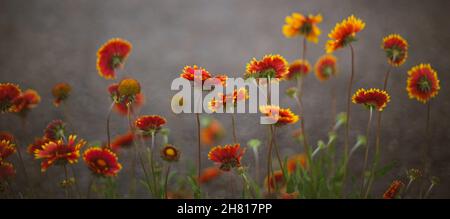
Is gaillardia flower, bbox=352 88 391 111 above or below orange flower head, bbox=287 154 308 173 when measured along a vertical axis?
above

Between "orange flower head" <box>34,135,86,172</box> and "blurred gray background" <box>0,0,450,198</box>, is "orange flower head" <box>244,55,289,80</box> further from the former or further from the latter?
"orange flower head" <box>34,135,86,172</box>

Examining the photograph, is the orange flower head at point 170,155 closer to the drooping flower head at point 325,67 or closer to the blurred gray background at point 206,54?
the blurred gray background at point 206,54

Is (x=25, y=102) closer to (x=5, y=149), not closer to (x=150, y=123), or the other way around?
(x=5, y=149)

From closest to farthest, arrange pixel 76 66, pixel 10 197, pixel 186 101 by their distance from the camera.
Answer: pixel 10 197 → pixel 186 101 → pixel 76 66

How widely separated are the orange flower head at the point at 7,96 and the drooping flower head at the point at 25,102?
0.06 ft

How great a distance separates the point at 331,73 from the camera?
1.23 meters

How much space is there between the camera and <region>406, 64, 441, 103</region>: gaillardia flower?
3.42 feet

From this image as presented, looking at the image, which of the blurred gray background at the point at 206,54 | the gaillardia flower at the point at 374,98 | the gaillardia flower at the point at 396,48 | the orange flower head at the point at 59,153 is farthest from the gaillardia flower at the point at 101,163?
the gaillardia flower at the point at 396,48

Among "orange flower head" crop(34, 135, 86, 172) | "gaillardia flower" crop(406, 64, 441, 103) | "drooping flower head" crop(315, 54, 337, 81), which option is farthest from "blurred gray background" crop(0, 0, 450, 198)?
"orange flower head" crop(34, 135, 86, 172)

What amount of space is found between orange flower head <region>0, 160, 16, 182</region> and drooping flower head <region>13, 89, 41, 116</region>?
0.41ft

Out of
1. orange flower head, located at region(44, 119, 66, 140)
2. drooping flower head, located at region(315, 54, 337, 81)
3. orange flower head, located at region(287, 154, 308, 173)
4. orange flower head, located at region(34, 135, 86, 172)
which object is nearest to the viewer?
orange flower head, located at region(34, 135, 86, 172)
